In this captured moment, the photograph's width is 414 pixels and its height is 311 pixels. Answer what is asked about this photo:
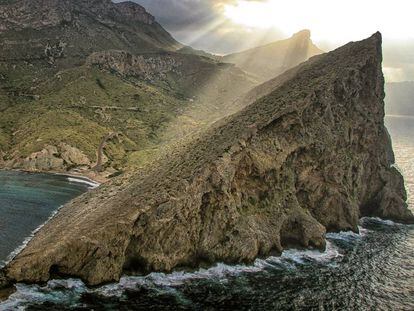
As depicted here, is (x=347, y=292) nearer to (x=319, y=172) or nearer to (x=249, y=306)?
(x=249, y=306)

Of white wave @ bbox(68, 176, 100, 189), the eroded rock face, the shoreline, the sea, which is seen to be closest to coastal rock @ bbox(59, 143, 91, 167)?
the eroded rock face

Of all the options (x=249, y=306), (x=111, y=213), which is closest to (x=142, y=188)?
(x=111, y=213)

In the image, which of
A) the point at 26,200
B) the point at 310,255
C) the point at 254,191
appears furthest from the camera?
the point at 26,200

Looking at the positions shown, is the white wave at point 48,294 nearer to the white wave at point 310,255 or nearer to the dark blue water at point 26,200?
the dark blue water at point 26,200

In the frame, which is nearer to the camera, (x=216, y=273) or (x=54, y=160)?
(x=216, y=273)

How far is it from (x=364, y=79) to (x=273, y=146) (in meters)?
41.4

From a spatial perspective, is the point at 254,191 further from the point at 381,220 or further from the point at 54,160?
the point at 54,160

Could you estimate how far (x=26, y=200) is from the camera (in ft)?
378

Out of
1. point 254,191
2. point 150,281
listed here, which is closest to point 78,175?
point 254,191

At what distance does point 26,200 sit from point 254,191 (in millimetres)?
62552

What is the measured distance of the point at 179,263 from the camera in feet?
238

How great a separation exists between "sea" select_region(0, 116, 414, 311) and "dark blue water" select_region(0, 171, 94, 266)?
0.36 metres

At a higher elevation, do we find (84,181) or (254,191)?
(254,191)

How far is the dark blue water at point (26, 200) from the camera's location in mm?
85125
